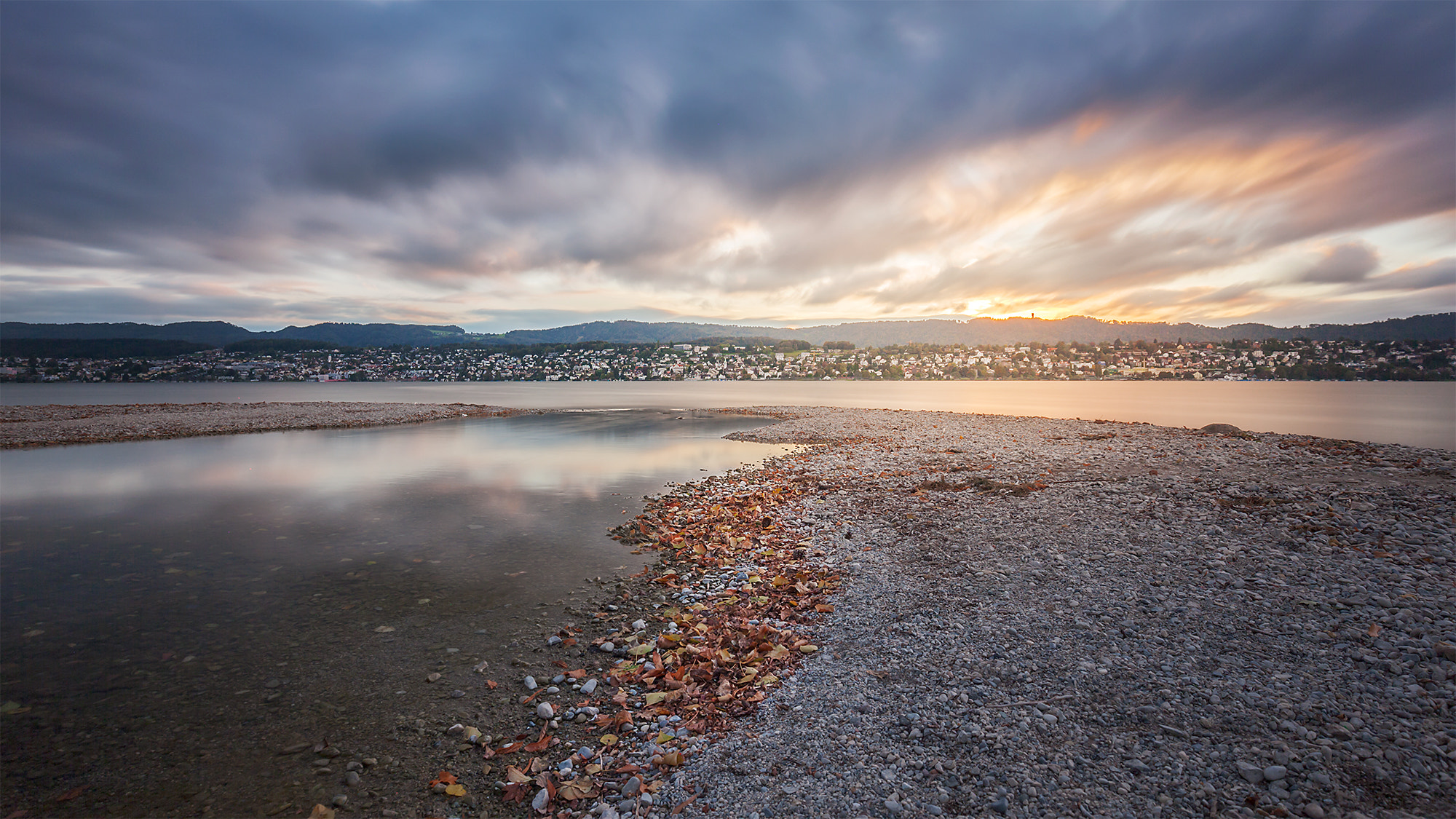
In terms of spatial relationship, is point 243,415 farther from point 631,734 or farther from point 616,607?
point 631,734

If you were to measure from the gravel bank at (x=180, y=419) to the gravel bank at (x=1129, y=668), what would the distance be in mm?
44142

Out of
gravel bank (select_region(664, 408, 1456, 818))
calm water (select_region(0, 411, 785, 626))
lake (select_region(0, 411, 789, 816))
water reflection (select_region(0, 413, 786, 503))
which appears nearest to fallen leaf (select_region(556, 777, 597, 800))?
gravel bank (select_region(664, 408, 1456, 818))

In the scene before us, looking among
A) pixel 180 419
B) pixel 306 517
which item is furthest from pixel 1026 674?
pixel 180 419

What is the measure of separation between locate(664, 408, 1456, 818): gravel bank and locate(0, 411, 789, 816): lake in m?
4.57

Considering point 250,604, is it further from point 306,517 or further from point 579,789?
point 579,789

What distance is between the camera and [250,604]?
956cm

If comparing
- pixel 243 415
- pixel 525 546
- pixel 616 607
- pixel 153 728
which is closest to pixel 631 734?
pixel 616 607

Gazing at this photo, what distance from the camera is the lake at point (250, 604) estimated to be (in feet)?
18.8

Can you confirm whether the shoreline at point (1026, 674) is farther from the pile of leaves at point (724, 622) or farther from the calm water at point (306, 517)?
the calm water at point (306, 517)

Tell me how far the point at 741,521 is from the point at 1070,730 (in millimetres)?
9356

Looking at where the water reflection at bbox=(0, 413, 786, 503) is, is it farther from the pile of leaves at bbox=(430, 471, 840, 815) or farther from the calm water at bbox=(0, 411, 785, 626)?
the pile of leaves at bbox=(430, 471, 840, 815)

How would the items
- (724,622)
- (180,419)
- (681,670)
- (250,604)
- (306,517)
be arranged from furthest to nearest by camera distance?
(180,419) → (306,517) → (250,604) → (724,622) → (681,670)

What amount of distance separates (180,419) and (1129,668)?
5996cm

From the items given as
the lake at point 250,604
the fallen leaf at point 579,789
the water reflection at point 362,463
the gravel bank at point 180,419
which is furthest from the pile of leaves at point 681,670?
the gravel bank at point 180,419
